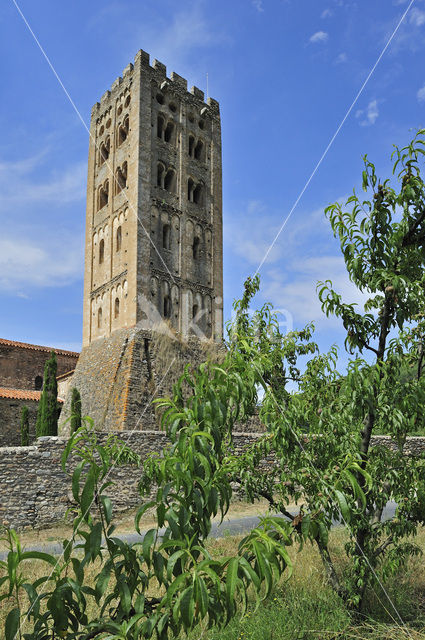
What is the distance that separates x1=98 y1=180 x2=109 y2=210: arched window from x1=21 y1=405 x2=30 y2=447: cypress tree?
38.7ft

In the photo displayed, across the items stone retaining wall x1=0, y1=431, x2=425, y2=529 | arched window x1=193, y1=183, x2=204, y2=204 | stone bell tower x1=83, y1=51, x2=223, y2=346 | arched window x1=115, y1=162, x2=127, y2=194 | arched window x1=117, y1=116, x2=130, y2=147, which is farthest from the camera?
arched window x1=193, y1=183, x2=204, y2=204

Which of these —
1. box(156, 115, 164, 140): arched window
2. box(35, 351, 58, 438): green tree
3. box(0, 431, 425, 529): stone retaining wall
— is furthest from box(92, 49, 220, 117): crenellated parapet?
box(0, 431, 425, 529): stone retaining wall

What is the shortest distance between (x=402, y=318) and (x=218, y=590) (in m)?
2.66

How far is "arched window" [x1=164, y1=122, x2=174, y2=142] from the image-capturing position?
25.1 meters

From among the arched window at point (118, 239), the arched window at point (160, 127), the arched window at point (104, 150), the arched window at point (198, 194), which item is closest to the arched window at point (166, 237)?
the arched window at point (118, 239)

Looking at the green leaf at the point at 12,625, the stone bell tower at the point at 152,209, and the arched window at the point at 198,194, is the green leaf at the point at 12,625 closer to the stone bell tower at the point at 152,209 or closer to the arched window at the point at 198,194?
the stone bell tower at the point at 152,209

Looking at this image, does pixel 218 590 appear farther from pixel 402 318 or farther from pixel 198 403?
pixel 402 318

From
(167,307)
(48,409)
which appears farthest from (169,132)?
(48,409)

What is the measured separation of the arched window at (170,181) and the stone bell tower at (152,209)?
0.05 m

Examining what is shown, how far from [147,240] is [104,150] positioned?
327 inches

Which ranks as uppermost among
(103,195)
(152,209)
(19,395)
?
(103,195)

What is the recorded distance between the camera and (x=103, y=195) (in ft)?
84.3

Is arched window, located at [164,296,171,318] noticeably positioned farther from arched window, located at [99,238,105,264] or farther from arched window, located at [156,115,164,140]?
arched window, located at [156,115,164,140]

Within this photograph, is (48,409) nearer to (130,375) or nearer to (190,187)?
(130,375)
